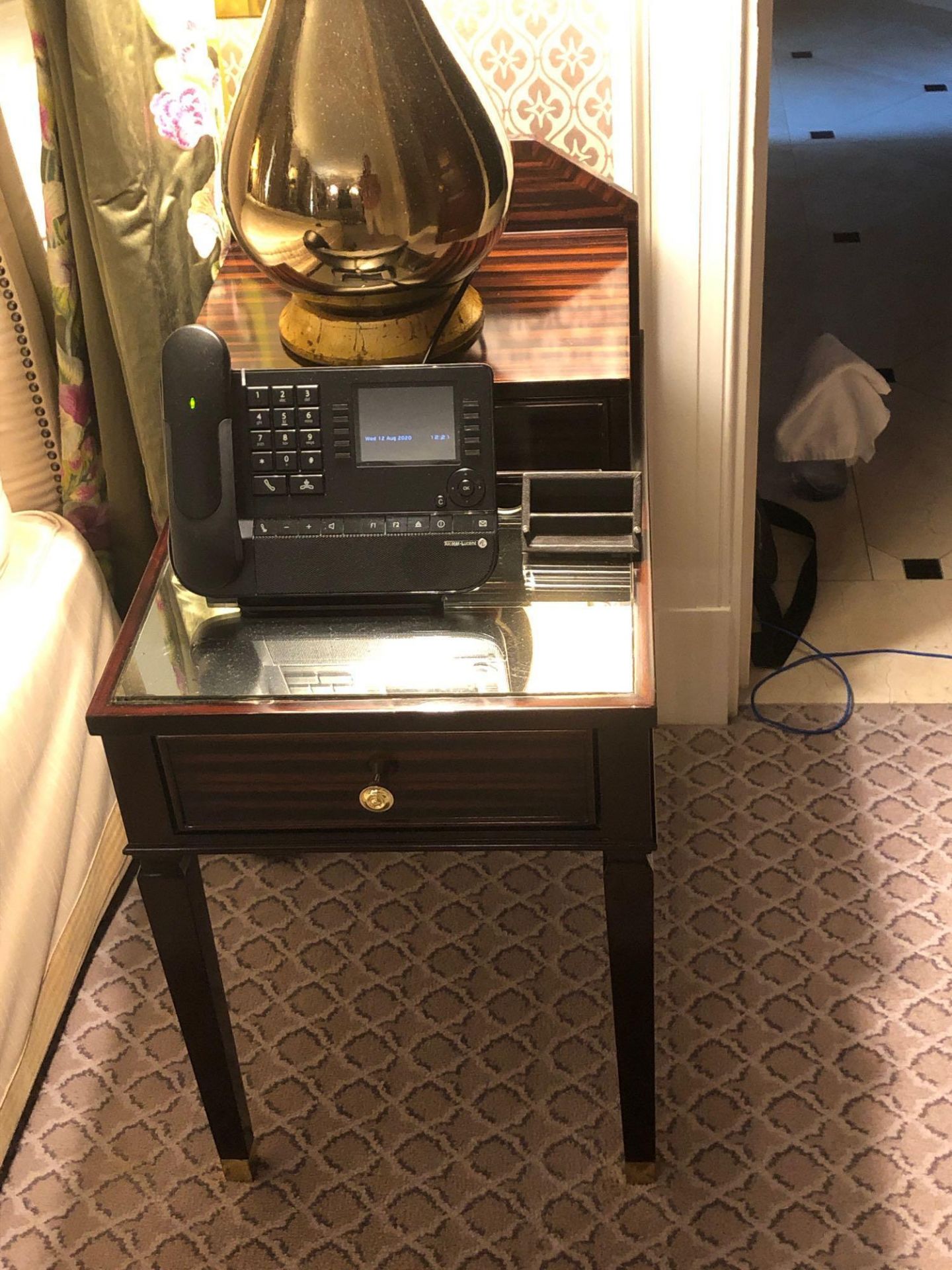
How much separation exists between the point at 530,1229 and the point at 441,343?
95cm

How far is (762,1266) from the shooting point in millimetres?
1479

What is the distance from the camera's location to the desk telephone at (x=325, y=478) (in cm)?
121

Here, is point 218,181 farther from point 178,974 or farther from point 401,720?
point 178,974

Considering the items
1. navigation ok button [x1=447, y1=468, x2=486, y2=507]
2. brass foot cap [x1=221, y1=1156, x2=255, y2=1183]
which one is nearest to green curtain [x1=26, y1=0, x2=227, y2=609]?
navigation ok button [x1=447, y1=468, x2=486, y2=507]

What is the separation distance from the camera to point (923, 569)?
7.97 ft

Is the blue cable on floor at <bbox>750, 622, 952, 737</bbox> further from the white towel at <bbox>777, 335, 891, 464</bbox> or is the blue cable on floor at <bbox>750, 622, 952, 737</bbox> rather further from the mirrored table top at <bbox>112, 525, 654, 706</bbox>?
the mirrored table top at <bbox>112, 525, 654, 706</bbox>

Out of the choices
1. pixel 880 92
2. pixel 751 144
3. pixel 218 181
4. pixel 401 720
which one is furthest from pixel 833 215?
pixel 401 720

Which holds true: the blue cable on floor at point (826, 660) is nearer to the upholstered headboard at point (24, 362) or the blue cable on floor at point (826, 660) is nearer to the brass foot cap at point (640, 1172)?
the brass foot cap at point (640, 1172)

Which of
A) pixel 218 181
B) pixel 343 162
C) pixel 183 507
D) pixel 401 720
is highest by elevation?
pixel 343 162

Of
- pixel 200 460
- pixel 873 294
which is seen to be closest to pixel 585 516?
pixel 200 460

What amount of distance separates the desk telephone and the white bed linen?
0.51m

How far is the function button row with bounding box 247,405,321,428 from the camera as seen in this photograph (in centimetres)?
123

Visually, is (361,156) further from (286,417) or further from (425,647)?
(425,647)

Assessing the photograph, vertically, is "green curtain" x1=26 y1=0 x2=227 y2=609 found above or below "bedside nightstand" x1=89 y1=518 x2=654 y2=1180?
above
